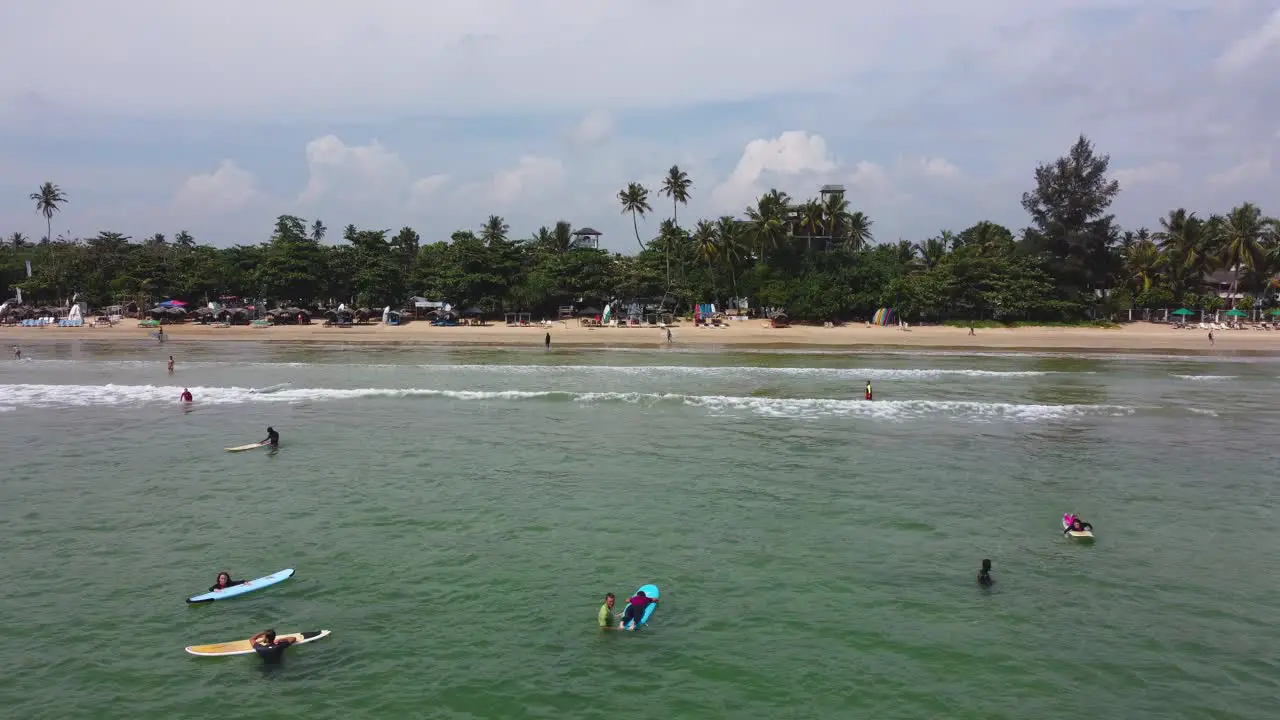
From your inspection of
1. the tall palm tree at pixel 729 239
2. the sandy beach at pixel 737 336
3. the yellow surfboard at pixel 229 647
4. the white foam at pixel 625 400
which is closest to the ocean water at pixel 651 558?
the yellow surfboard at pixel 229 647

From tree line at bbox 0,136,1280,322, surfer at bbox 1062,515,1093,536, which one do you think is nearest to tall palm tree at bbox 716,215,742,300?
tree line at bbox 0,136,1280,322

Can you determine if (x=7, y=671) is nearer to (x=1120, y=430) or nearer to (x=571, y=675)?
(x=571, y=675)

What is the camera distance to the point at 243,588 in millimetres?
14562

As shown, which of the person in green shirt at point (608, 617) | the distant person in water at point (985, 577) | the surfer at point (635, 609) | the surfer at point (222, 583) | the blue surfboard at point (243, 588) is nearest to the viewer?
the person in green shirt at point (608, 617)

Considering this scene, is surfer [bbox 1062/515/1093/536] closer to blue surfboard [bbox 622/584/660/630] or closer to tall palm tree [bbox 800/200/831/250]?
blue surfboard [bbox 622/584/660/630]

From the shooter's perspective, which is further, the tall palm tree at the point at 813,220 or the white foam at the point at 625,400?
the tall palm tree at the point at 813,220

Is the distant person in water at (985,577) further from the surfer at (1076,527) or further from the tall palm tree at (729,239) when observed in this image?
the tall palm tree at (729,239)

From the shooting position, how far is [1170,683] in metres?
11.9

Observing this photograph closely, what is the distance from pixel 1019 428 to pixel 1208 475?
729 cm

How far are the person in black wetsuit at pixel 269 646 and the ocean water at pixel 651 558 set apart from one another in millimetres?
227

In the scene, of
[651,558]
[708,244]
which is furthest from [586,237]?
[651,558]

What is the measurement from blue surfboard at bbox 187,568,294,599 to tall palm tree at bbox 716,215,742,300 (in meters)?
65.8

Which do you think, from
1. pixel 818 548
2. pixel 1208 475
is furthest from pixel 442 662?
A: pixel 1208 475

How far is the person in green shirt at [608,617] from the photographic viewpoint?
13.4 metres
